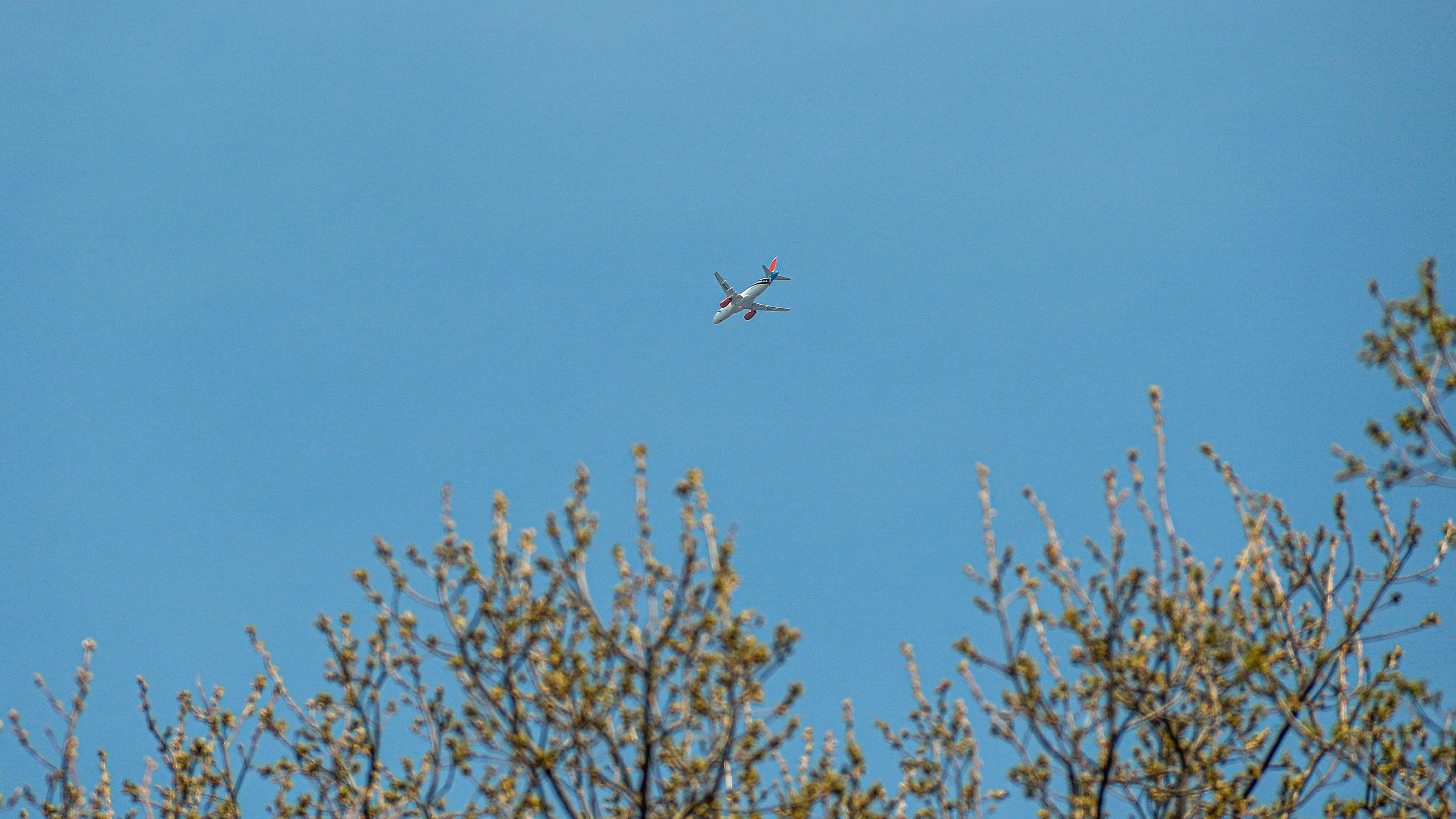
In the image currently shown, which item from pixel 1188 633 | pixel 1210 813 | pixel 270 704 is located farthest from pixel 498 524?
pixel 1210 813

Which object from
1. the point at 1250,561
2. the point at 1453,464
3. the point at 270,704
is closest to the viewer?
the point at 1453,464

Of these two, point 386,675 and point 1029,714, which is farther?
point 386,675

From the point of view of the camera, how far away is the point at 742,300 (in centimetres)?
5275

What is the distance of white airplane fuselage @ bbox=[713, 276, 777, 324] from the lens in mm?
51938

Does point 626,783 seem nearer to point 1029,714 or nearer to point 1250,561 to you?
point 1029,714

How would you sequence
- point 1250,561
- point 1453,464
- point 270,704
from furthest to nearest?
1. point 270,704
2. point 1250,561
3. point 1453,464

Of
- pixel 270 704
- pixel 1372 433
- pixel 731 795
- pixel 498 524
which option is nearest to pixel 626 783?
pixel 731 795

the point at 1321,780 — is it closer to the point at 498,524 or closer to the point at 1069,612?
the point at 1069,612

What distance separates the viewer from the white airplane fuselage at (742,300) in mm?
51938

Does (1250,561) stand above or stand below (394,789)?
above

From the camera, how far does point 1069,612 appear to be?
12.0 metres

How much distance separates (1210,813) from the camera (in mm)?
11711

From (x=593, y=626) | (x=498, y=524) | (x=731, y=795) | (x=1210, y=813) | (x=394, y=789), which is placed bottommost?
(x=1210, y=813)

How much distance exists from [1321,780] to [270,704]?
45.2 ft
